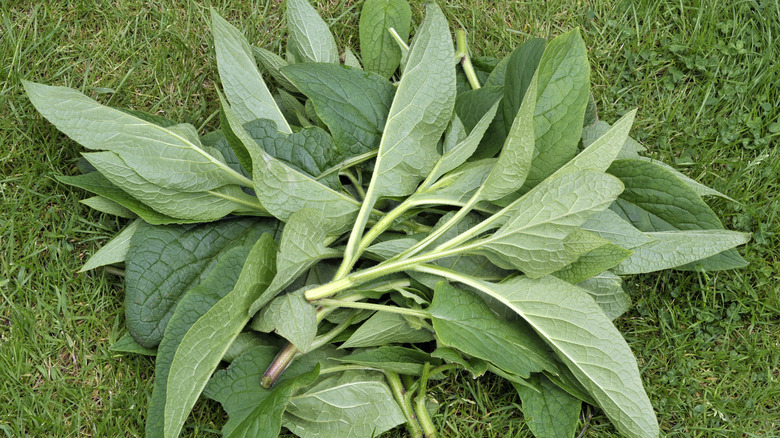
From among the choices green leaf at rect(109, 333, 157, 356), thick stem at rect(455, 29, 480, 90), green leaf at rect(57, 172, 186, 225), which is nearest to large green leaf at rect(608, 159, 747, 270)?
thick stem at rect(455, 29, 480, 90)

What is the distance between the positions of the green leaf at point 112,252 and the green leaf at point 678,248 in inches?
37.8

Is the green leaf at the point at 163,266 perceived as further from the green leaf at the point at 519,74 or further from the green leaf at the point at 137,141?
the green leaf at the point at 519,74

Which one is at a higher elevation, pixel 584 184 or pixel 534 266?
pixel 584 184

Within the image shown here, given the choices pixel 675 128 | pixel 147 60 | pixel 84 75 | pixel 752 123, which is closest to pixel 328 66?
pixel 147 60

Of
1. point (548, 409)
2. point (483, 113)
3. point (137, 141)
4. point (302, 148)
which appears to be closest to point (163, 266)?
point (137, 141)

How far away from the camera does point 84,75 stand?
1390mm

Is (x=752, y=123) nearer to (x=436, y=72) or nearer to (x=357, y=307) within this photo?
(x=436, y=72)

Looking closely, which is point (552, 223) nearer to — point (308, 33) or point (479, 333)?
point (479, 333)

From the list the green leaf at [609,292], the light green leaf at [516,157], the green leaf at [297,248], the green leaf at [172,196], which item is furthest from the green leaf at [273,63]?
the green leaf at [609,292]

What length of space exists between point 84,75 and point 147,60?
0.14 meters

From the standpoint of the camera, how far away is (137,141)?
3.53 ft

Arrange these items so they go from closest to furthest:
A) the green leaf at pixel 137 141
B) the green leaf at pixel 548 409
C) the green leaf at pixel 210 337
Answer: the green leaf at pixel 210 337
the green leaf at pixel 137 141
the green leaf at pixel 548 409

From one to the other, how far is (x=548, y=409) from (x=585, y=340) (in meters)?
0.20

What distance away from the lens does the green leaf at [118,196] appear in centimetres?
115
